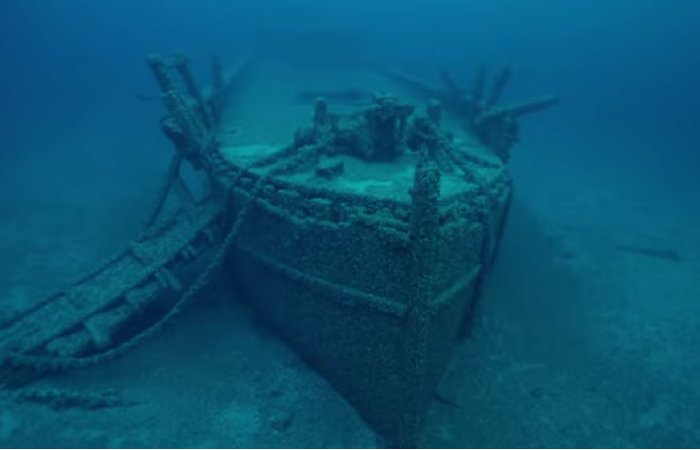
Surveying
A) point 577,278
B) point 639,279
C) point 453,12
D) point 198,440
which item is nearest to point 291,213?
point 198,440

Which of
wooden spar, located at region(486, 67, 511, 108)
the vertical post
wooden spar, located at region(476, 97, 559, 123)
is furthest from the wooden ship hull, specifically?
wooden spar, located at region(486, 67, 511, 108)

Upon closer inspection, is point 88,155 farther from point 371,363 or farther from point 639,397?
point 639,397

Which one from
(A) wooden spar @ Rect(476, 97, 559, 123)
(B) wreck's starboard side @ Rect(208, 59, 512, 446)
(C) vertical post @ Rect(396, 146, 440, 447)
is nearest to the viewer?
(C) vertical post @ Rect(396, 146, 440, 447)

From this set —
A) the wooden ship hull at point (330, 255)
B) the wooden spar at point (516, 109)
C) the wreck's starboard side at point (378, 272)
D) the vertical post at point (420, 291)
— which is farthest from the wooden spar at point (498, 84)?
the vertical post at point (420, 291)

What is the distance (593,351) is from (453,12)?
99.9 meters

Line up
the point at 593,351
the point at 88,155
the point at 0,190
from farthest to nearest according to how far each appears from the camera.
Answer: the point at 88,155 < the point at 0,190 < the point at 593,351

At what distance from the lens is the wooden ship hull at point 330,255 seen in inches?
198

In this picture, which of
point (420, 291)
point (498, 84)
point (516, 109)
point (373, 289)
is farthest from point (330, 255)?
point (498, 84)

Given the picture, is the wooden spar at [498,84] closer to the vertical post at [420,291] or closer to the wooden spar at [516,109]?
the wooden spar at [516,109]

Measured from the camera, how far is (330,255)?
213 inches

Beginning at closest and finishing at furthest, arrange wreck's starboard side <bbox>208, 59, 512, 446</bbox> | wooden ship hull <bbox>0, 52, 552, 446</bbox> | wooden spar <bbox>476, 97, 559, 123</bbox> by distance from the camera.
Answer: wreck's starboard side <bbox>208, 59, 512, 446</bbox> < wooden ship hull <bbox>0, 52, 552, 446</bbox> < wooden spar <bbox>476, 97, 559, 123</bbox>

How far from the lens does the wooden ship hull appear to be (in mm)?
5031

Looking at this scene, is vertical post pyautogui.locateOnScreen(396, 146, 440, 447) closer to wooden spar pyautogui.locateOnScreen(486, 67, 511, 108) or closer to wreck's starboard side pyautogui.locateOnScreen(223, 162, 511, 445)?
wreck's starboard side pyautogui.locateOnScreen(223, 162, 511, 445)

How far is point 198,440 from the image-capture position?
553 centimetres
